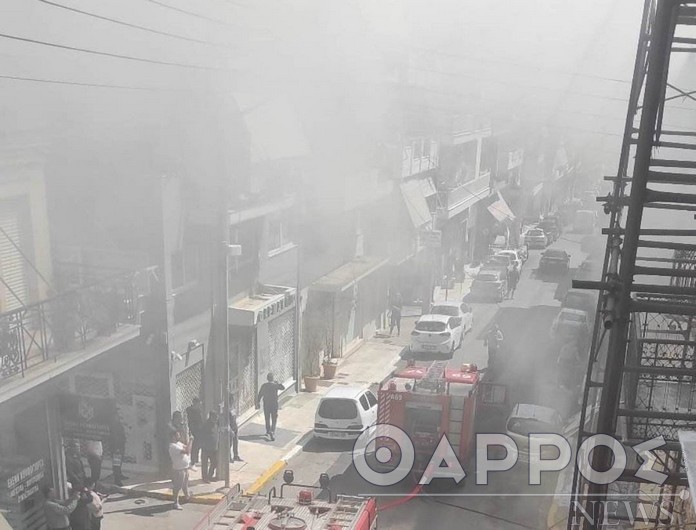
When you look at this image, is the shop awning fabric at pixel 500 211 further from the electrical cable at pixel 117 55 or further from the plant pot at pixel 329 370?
the electrical cable at pixel 117 55

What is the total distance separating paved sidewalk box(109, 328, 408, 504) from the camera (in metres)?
7.72

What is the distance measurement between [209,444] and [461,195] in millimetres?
13754

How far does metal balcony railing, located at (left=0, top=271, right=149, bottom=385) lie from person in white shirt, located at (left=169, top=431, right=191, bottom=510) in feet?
4.13

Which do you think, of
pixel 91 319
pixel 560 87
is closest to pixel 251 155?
pixel 91 319

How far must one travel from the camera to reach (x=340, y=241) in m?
13.6

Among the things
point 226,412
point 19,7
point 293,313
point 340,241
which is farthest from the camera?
point 340,241

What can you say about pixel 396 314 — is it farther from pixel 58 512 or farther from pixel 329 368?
pixel 58 512

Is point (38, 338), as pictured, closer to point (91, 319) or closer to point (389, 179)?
point (91, 319)

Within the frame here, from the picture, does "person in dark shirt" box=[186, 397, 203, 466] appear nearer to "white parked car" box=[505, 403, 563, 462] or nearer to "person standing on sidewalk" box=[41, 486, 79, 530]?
"person standing on sidewalk" box=[41, 486, 79, 530]

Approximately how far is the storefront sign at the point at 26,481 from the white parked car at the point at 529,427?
5023 millimetres

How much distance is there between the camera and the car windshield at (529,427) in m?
8.44

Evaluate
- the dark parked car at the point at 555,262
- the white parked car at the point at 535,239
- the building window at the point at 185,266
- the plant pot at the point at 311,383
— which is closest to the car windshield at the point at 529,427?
the plant pot at the point at 311,383

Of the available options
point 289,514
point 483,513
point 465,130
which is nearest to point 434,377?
point 483,513

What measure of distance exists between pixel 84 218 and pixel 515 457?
5445mm
